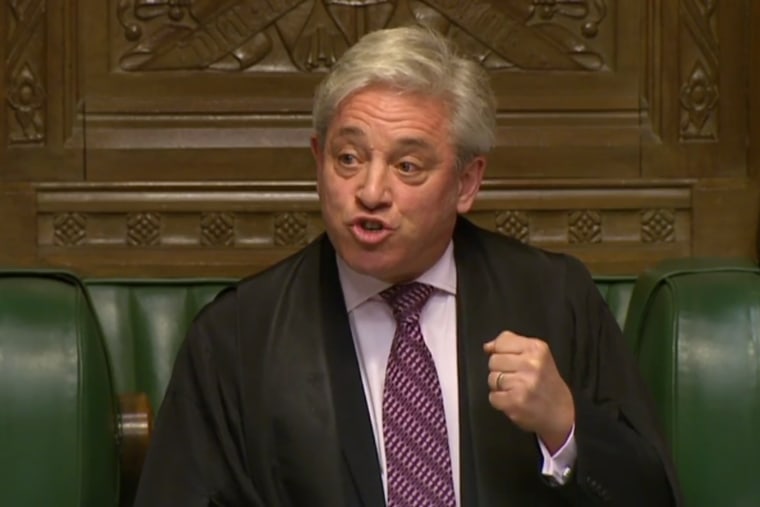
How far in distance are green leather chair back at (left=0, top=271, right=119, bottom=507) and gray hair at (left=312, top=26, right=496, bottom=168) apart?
0.51 m

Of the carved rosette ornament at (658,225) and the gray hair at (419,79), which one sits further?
the carved rosette ornament at (658,225)

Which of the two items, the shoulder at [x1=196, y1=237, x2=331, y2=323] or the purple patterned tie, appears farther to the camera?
the shoulder at [x1=196, y1=237, x2=331, y2=323]

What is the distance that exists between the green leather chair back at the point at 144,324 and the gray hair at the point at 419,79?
2.22 ft

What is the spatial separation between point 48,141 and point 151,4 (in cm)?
34

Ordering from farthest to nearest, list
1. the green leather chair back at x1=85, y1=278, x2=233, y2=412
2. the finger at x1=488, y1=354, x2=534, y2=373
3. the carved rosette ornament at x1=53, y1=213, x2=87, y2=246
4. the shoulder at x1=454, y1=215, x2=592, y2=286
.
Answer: the carved rosette ornament at x1=53, y1=213, x2=87, y2=246
the green leather chair back at x1=85, y1=278, x2=233, y2=412
the shoulder at x1=454, y1=215, x2=592, y2=286
the finger at x1=488, y1=354, x2=534, y2=373

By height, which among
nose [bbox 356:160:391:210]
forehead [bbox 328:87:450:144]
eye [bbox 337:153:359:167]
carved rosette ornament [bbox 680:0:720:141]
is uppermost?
carved rosette ornament [bbox 680:0:720:141]

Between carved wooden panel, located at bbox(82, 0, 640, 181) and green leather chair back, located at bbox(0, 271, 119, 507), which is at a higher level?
carved wooden panel, located at bbox(82, 0, 640, 181)

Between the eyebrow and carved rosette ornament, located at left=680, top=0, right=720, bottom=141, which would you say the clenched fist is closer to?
the eyebrow

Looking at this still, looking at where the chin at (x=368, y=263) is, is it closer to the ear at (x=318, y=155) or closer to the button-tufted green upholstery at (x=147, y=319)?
the ear at (x=318, y=155)

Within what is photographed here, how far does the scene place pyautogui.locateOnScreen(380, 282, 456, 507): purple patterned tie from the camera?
7.79 feet

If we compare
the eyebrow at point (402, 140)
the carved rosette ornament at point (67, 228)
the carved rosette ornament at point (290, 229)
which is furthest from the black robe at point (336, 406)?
the carved rosette ornament at point (67, 228)

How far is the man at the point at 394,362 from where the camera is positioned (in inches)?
92.9

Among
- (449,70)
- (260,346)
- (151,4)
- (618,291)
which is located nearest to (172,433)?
(260,346)

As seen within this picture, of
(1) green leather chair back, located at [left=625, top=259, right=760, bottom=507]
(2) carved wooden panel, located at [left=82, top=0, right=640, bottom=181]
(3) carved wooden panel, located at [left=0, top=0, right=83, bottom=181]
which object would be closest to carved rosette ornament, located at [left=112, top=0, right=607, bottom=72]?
(2) carved wooden panel, located at [left=82, top=0, right=640, bottom=181]
